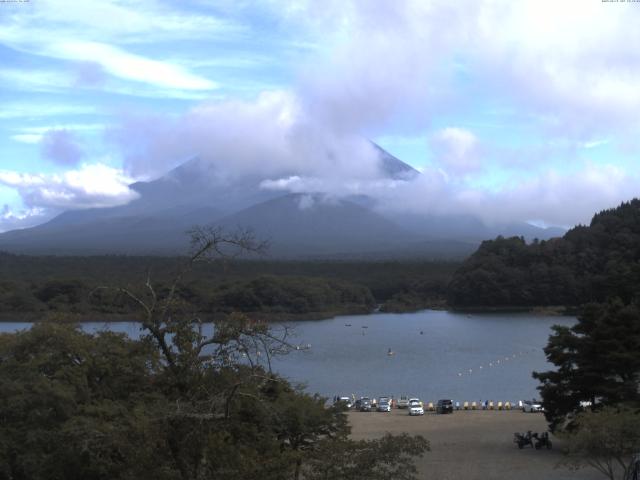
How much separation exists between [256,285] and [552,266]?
1801 centimetres

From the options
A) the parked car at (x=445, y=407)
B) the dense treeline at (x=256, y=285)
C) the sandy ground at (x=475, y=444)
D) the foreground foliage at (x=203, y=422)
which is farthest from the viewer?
the dense treeline at (x=256, y=285)

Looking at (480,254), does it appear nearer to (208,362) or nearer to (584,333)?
(584,333)

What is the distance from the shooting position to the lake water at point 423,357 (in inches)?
837

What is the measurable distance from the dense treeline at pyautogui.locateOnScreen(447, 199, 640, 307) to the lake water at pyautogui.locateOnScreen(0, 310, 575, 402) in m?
5.06

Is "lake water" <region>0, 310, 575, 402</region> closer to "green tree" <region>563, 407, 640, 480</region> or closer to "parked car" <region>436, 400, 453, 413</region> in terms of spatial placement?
"parked car" <region>436, 400, 453, 413</region>

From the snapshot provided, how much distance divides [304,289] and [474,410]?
26.4 m

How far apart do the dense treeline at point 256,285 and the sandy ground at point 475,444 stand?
Answer: 48.3ft

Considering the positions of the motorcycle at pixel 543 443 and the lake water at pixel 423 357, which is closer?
the motorcycle at pixel 543 443

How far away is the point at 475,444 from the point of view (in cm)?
1287

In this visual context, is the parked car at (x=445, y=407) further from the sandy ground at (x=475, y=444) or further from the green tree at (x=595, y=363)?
the green tree at (x=595, y=363)

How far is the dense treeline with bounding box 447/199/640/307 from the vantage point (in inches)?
1770

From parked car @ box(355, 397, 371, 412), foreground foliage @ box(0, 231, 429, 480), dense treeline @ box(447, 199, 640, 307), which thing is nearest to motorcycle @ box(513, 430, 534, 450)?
parked car @ box(355, 397, 371, 412)

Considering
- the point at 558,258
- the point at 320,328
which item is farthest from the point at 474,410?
the point at 558,258

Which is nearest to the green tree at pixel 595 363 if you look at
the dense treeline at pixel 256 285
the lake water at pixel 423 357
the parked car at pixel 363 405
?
the lake water at pixel 423 357
